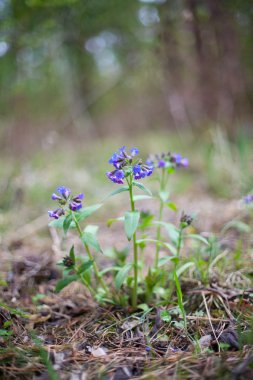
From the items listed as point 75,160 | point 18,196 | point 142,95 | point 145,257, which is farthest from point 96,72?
point 145,257

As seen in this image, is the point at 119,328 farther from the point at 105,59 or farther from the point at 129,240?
the point at 105,59

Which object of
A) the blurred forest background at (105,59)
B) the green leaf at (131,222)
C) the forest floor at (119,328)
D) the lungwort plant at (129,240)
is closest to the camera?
the forest floor at (119,328)

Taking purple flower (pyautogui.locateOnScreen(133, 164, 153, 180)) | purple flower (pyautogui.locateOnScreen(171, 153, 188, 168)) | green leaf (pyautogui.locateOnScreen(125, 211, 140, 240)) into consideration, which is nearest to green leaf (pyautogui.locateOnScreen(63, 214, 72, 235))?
green leaf (pyautogui.locateOnScreen(125, 211, 140, 240))

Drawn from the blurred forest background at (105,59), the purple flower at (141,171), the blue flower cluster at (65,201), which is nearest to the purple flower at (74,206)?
the blue flower cluster at (65,201)

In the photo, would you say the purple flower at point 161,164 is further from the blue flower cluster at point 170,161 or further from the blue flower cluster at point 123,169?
the blue flower cluster at point 123,169

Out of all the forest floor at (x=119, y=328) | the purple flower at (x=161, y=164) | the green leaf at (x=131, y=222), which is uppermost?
the purple flower at (x=161, y=164)

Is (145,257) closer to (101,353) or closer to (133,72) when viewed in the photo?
(101,353)

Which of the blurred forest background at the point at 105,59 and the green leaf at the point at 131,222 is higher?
the blurred forest background at the point at 105,59
